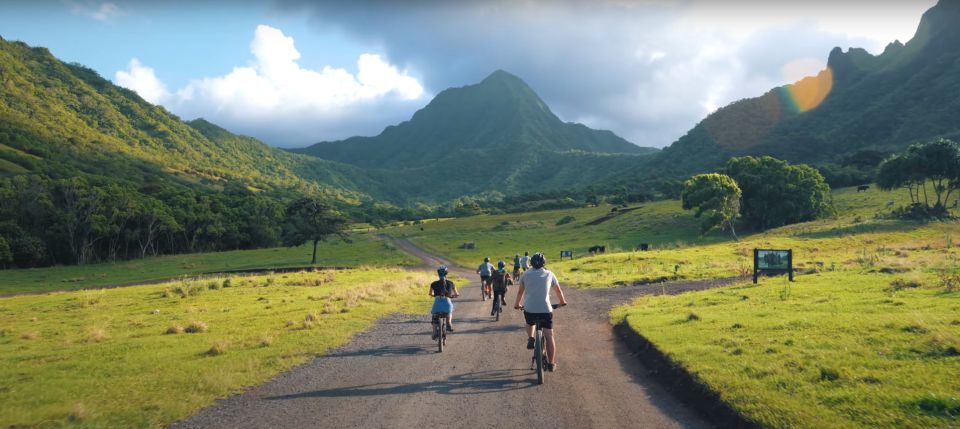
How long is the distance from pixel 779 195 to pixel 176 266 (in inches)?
3647

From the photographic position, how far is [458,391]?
391 inches

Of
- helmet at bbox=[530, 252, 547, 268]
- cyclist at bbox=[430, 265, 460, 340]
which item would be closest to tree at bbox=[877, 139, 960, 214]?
cyclist at bbox=[430, 265, 460, 340]

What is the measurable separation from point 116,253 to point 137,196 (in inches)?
491

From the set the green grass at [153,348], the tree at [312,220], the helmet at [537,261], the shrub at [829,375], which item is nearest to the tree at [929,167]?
the green grass at [153,348]

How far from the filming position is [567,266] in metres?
52.8

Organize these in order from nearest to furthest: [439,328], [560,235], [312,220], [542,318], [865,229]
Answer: [542,318] < [439,328] < [865,229] < [312,220] < [560,235]

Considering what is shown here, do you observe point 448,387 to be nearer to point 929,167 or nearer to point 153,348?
point 153,348

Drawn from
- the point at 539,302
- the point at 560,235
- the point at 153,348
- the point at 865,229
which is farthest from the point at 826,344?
the point at 560,235

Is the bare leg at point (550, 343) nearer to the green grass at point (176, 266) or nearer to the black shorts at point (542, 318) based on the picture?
the black shorts at point (542, 318)

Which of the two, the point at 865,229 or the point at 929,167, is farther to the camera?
the point at 929,167

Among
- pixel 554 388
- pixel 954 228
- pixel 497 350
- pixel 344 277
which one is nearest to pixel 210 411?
pixel 554 388

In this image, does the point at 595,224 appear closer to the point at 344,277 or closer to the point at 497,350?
the point at 344,277

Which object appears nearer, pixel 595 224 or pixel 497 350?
pixel 497 350

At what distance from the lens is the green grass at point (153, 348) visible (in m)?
9.50
